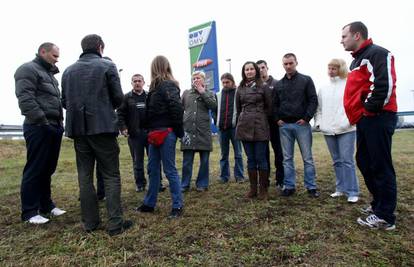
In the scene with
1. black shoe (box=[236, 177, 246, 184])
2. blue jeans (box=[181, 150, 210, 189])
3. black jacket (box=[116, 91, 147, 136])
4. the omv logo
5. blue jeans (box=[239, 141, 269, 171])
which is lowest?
→ black shoe (box=[236, 177, 246, 184])

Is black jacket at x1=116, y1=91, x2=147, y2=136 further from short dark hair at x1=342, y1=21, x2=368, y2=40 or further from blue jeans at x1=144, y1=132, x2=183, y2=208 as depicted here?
short dark hair at x1=342, y1=21, x2=368, y2=40

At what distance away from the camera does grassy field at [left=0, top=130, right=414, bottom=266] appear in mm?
2939

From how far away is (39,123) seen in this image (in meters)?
4.11

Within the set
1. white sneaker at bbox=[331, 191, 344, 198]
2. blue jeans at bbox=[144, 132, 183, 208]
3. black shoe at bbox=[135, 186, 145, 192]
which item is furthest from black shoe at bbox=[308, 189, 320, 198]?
black shoe at bbox=[135, 186, 145, 192]

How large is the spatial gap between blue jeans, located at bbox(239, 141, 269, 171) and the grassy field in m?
0.49

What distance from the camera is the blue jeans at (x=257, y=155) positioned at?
493 centimetres

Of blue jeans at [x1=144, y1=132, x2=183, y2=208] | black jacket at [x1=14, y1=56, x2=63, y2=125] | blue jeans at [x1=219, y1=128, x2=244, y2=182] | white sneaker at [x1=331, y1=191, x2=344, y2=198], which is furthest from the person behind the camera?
blue jeans at [x1=219, y1=128, x2=244, y2=182]

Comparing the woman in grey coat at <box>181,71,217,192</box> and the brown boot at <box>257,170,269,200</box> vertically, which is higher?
the woman in grey coat at <box>181,71,217,192</box>

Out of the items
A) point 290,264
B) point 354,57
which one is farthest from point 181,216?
point 354,57

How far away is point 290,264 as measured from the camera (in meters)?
2.80

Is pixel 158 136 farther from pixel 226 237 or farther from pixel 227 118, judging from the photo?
pixel 227 118

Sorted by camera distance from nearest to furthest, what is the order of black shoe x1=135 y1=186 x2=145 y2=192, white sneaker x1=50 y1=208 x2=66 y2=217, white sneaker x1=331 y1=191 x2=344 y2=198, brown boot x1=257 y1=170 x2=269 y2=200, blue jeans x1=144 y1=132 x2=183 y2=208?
blue jeans x1=144 y1=132 x2=183 y2=208 < white sneaker x1=50 y1=208 x2=66 y2=217 < brown boot x1=257 y1=170 x2=269 y2=200 < white sneaker x1=331 y1=191 x2=344 y2=198 < black shoe x1=135 y1=186 x2=145 y2=192

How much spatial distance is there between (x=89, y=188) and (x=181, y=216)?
3.77ft

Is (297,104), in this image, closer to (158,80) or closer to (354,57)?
(354,57)
